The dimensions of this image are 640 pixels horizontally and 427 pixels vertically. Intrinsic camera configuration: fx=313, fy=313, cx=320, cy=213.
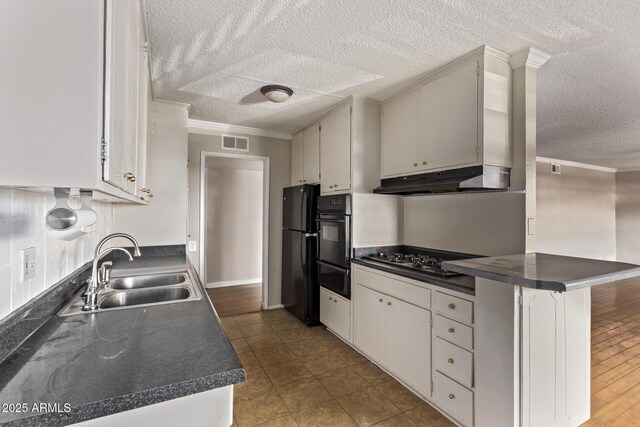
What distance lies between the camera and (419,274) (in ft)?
7.01

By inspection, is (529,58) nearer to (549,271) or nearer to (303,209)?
(549,271)

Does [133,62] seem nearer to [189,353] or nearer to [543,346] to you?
[189,353]

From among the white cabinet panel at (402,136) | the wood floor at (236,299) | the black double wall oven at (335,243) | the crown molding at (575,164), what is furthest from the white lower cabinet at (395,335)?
the crown molding at (575,164)

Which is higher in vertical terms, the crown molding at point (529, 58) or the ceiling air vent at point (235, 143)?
the crown molding at point (529, 58)

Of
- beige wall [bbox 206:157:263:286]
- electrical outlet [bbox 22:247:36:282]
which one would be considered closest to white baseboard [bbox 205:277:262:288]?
beige wall [bbox 206:157:263:286]

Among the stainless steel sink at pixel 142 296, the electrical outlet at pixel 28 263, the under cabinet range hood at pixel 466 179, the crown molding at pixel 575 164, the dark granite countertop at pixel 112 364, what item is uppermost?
the crown molding at pixel 575 164

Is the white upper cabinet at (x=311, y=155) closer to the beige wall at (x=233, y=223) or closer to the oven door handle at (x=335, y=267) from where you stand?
the oven door handle at (x=335, y=267)

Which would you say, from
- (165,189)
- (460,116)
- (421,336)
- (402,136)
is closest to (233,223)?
(165,189)

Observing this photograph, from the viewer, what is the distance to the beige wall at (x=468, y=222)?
215cm

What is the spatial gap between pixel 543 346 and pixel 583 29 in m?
1.79

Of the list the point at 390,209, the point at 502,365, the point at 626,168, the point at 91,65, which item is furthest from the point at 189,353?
the point at 626,168

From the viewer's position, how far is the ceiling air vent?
388 cm

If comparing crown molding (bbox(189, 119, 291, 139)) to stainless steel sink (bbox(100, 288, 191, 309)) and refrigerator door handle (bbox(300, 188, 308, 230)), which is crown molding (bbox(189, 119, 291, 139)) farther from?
stainless steel sink (bbox(100, 288, 191, 309))

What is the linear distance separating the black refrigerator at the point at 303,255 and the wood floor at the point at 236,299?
28.4 inches
